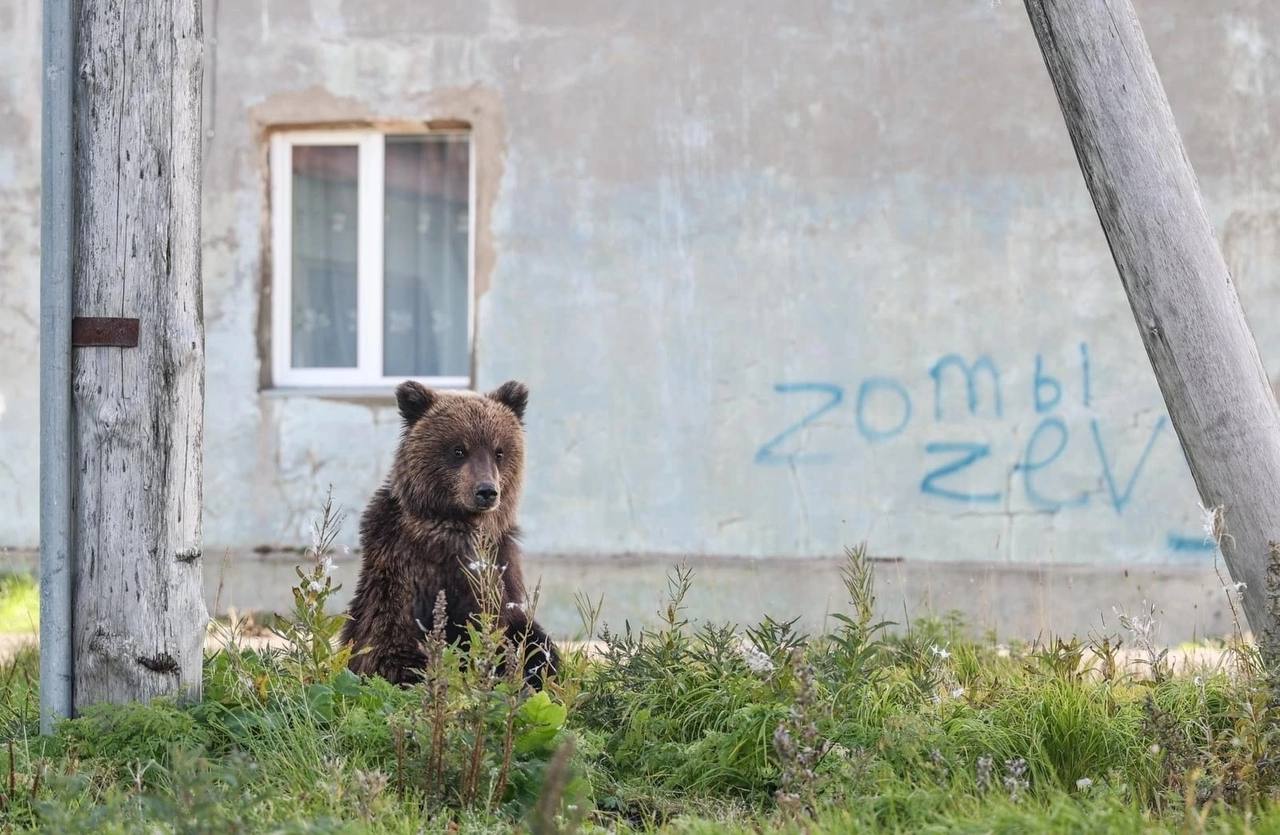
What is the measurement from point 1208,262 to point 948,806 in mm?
1861

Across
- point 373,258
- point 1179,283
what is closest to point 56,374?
point 1179,283

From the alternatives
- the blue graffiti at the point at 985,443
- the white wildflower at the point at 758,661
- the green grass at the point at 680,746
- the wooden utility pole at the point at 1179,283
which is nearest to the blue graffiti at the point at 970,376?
the blue graffiti at the point at 985,443

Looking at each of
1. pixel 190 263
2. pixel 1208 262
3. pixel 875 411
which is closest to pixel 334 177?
pixel 875 411

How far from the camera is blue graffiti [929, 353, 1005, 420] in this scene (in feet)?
25.7

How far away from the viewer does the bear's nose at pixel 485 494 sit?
→ 4336mm

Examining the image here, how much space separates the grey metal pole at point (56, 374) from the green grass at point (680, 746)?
0.24m

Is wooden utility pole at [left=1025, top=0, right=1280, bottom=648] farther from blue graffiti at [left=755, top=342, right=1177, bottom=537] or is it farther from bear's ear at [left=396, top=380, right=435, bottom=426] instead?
blue graffiti at [left=755, top=342, right=1177, bottom=537]

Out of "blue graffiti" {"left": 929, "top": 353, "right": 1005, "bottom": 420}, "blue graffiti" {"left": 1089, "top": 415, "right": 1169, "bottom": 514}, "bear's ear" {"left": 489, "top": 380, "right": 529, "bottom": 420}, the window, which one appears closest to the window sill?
the window

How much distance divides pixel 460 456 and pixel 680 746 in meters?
1.23

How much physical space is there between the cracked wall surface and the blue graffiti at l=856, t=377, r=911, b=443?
0.06 feet

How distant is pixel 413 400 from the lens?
4.55 meters

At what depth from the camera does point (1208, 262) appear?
4023mm

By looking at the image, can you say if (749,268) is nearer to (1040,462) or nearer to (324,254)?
(1040,462)

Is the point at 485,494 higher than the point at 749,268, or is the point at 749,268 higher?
the point at 749,268
